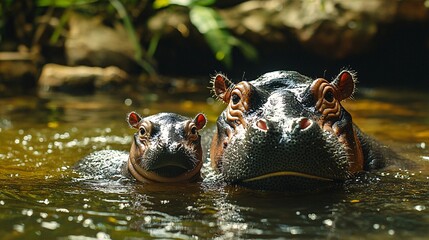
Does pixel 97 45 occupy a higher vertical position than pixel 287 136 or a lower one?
lower

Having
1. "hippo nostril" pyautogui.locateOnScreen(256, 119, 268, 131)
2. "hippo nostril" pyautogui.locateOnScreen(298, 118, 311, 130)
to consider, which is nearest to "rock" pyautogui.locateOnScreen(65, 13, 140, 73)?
"hippo nostril" pyautogui.locateOnScreen(256, 119, 268, 131)

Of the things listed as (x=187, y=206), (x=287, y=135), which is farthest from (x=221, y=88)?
(x=187, y=206)

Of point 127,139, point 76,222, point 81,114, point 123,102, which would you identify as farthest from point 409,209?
point 123,102

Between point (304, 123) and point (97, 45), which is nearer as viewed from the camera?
point (304, 123)

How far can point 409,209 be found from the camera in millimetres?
3674

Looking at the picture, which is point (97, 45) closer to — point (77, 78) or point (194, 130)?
point (77, 78)

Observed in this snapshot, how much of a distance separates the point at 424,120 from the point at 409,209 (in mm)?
4988

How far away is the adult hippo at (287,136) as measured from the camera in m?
3.85

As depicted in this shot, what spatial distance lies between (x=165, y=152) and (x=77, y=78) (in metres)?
8.15

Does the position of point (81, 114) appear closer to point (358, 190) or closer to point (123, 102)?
point (123, 102)

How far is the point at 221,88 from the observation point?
5.15 metres

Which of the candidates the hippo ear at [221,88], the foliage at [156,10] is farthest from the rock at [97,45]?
the hippo ear at [221,88]

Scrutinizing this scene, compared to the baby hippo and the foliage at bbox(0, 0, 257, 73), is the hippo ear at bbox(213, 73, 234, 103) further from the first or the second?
the foliage at bbox(0, 0, 257, 73)

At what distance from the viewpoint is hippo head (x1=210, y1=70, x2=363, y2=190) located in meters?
3.85
